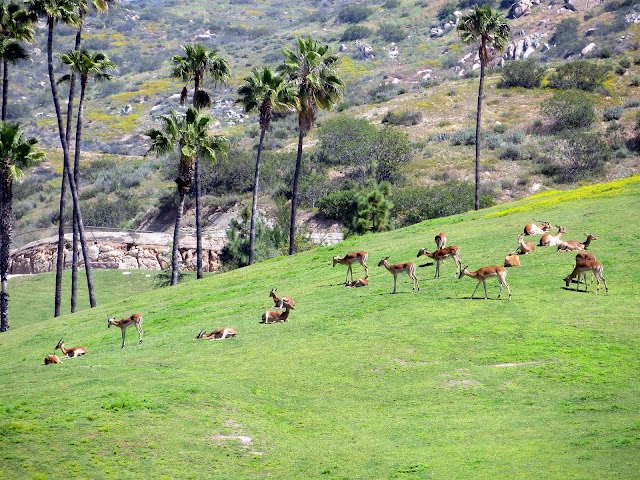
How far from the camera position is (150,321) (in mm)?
38719

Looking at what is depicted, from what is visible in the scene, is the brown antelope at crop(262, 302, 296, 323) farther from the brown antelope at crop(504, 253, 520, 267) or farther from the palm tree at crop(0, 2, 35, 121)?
the palm tree at crop(0, 2, 35, 121)

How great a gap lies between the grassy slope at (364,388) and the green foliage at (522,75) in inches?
3665

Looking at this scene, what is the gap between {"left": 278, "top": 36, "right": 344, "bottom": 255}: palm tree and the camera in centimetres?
5984

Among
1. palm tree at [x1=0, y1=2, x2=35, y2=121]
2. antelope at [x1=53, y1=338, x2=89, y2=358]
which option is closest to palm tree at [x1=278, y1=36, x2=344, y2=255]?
palm tree at [x1=0, y1=2, x2=35, y2=121]

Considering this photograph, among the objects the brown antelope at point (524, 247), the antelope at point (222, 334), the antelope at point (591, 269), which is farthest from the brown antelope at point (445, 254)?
the antelope at point (222, 334)

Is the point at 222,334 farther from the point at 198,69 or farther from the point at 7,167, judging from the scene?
the point at 198,69

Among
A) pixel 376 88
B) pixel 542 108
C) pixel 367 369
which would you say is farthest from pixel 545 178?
pixel 367 369

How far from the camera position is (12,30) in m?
59.8

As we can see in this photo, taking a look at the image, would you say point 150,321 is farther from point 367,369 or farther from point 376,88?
point 376,88

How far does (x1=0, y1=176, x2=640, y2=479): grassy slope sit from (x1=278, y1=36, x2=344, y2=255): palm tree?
23859 millimetres

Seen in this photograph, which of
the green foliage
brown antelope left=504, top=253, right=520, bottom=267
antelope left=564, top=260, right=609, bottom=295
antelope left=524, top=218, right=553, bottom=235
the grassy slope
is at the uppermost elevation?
the green foliage

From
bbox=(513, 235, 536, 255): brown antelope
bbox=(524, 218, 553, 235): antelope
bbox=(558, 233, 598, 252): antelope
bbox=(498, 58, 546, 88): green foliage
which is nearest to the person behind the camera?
bbox=(558, 233, 598, 252): antelope

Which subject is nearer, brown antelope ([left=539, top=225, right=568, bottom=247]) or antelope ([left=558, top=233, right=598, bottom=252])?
antelope ([left=558, top=233, right=598, bottom=252])

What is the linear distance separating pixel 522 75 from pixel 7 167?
92.7m
